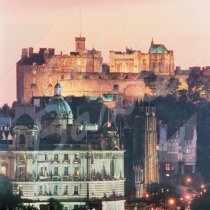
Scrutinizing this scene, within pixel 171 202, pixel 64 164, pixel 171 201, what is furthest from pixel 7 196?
pixel 64 164

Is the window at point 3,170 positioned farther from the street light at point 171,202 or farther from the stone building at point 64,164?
the street light at point 171,202

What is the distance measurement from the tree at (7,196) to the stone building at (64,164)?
4406 mm

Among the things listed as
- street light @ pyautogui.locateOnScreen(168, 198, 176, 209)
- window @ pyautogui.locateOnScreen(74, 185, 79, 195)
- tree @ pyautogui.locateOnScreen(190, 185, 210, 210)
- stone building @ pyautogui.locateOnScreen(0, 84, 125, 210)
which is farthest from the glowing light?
window @ pyautogui.locateOnScreen(74, 185, 79, 195)

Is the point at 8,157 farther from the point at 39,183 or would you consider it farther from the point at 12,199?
the point at 12,199

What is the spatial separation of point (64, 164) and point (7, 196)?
706 inches

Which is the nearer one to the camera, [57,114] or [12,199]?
[12,199]

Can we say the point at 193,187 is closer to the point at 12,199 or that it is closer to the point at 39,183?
the point at 39,183

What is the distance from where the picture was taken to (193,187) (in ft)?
640

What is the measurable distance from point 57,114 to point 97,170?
6.69 metres

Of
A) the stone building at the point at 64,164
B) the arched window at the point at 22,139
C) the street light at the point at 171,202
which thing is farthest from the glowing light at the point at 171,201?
the arched window at the point at 22,139

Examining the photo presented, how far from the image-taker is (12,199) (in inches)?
6909

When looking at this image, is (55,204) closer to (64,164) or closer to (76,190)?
(76,190)

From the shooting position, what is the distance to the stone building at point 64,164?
625 feet

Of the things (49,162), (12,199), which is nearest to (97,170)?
(49,162)
